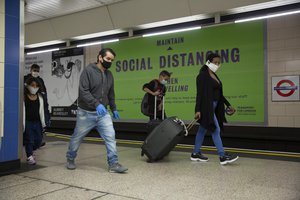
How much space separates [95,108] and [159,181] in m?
1.25

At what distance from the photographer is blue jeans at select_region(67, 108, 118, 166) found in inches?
147

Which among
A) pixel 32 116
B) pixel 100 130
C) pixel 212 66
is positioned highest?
pixel 212 66

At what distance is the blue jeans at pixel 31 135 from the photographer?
4.21 meters

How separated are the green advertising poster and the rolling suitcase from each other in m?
2.65

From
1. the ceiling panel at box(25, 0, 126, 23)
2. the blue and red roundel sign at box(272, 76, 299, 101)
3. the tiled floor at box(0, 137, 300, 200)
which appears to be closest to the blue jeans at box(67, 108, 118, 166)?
the tiled floor at box(0, 137, 300, 200)

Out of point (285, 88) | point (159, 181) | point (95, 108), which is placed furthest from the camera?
point (285, 88)

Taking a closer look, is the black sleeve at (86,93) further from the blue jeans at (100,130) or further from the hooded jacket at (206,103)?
the hooded jacket at (206,103)

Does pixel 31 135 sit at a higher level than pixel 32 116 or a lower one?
lower

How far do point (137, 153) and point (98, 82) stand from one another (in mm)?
1903

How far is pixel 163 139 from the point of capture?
13.8 feet

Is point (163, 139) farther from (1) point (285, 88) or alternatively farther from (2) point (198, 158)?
(1) point (285, 88)

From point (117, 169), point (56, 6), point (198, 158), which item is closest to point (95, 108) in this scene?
point (117, 169)

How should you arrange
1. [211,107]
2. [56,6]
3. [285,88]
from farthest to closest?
[56,6]
[285,88]
[211,107]

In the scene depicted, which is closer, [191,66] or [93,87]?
[93,87]
